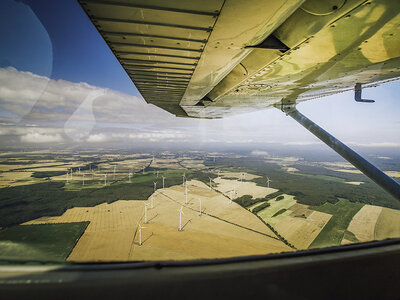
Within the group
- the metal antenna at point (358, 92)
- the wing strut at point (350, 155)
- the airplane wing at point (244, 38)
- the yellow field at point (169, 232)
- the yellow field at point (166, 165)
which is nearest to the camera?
the airplane wing at point (244, 38)

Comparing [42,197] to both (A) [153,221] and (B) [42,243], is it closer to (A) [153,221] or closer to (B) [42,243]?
(B) [42,243]

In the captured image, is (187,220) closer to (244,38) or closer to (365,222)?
(365,222)

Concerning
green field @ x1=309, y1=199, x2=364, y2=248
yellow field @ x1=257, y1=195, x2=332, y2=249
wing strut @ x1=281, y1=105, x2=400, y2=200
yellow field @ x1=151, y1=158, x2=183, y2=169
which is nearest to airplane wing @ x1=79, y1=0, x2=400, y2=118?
wing strut @ x1=281, y1=105, x2=400, y2=200

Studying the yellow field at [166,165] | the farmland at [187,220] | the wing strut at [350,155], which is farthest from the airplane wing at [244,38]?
the yellow field at [166,165]

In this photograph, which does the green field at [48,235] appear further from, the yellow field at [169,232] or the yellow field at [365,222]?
the yellow field at [365,222]

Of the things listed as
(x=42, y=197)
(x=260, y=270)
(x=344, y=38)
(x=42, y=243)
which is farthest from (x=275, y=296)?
(x=42, y=197)
